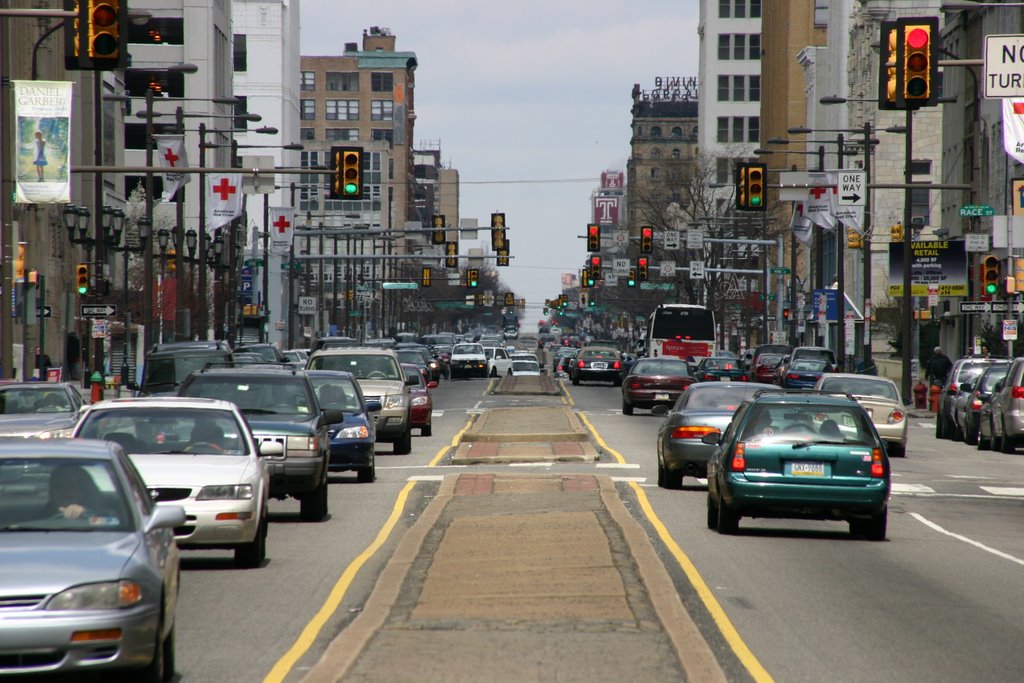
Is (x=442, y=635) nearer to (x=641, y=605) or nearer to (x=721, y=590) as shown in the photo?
(x=641, y=605)

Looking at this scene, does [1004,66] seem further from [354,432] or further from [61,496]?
[61,496]

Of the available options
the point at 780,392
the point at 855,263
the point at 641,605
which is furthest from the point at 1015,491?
the point at 855,263

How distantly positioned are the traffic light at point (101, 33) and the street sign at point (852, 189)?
→ 34.6 meters

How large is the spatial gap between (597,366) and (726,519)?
58.6m

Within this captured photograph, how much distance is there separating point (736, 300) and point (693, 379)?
65.3 m

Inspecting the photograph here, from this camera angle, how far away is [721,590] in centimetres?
1397

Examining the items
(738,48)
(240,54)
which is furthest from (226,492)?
(738,48)

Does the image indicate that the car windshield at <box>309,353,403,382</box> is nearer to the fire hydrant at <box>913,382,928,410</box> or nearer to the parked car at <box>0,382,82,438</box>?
the parked car at <box>0,382,82,438</box>

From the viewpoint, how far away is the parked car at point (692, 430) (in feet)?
79.3

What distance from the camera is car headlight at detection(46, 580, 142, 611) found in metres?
8.66

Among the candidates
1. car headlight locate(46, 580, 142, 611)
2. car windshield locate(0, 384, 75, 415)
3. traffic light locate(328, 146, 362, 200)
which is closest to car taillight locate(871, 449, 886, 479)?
car headlight locate(46, 580, 142, 611)

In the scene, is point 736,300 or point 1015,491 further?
point 736,300

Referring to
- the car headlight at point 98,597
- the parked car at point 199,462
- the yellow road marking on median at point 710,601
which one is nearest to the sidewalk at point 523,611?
the yellow road marking on median at point 710,601

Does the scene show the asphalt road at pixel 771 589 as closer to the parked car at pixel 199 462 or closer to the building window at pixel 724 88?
the parked car at pixel 199 462
